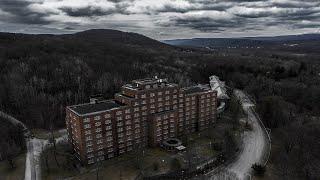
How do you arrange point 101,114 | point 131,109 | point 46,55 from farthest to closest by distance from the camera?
point 46,55 → point 131,109 → point 101,114

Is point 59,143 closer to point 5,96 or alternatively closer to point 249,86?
point 5,96

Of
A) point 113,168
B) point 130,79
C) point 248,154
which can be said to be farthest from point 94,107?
point 130,79

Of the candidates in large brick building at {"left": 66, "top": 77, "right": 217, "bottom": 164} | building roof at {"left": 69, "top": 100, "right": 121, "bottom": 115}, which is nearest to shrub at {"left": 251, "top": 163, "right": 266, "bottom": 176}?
large brick building at {"left": 66, "top": 77, "right": 217, "bottom": 164}

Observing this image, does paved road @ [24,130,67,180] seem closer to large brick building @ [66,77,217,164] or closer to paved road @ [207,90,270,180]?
large brick building @ [66,77,217,164]

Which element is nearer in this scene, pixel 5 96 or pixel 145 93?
pixel 145 93

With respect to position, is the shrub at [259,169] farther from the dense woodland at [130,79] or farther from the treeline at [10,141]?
the treeline at [10,141]

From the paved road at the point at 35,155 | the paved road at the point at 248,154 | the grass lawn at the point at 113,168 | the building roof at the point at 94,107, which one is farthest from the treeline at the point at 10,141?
the paved road at the point at 248,154

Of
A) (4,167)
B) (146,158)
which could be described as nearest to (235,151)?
(146,158)
